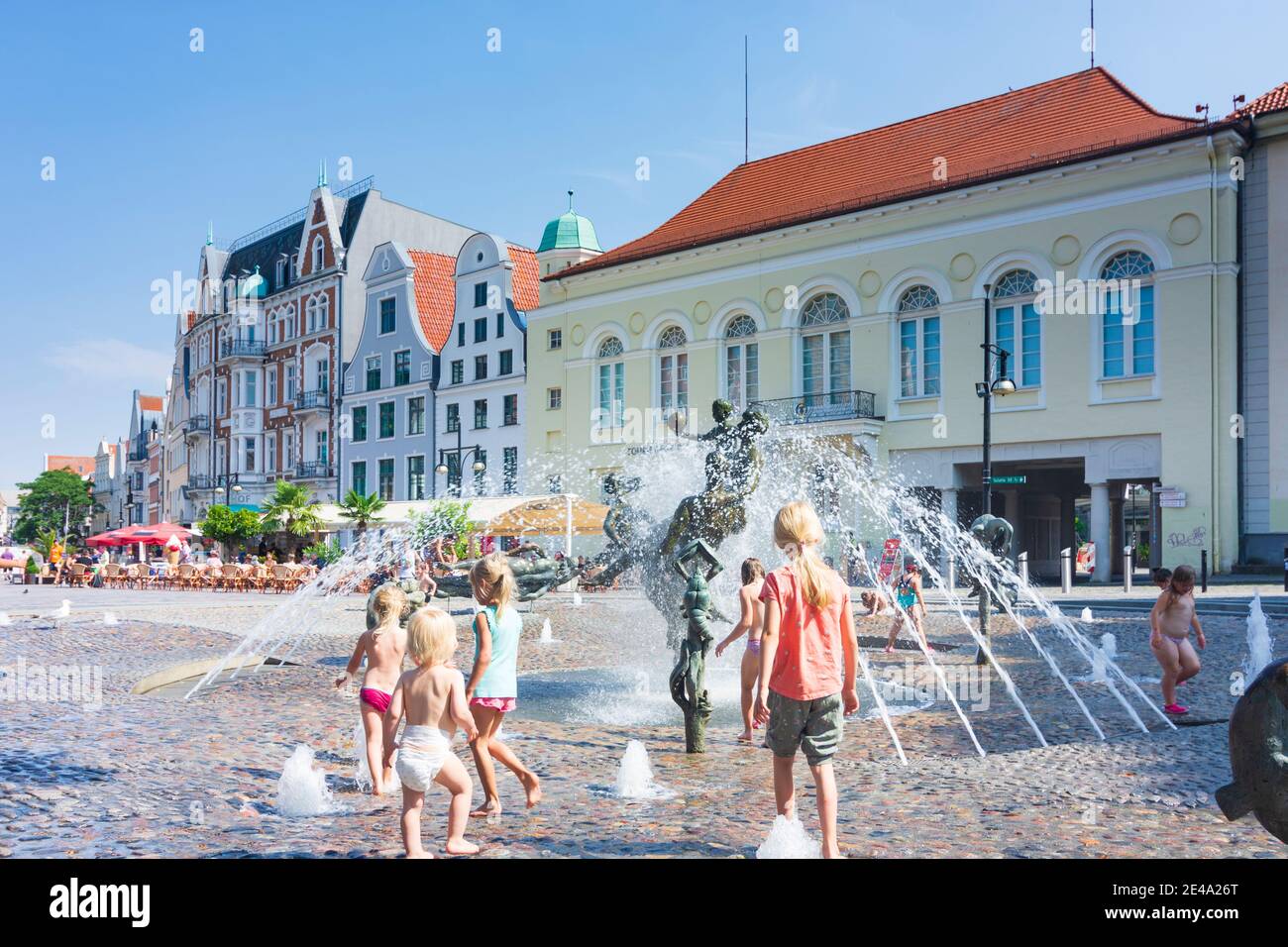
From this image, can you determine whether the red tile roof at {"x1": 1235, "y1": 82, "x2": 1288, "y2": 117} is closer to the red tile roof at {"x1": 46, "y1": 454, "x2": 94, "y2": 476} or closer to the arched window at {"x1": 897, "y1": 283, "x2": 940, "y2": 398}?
the arched window at {"x1": 897, "y1": 283, "x2": 940, "y2": 398}

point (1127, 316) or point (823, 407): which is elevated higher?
point (1127, 316)

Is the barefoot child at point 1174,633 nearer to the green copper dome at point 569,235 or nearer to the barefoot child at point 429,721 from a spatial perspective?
the barefoot child at point 429,721

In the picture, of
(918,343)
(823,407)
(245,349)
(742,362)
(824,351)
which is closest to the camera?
(918,343)

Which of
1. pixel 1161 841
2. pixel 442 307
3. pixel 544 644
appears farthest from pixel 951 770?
pixel 442 307

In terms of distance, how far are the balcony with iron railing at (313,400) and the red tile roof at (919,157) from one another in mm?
18537

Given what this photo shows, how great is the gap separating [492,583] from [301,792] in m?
1.55

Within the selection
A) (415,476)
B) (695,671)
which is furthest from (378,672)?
(415,476)

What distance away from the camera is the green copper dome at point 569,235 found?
45.9 meters

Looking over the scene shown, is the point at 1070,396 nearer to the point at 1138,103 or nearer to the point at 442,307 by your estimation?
the point at 1138,103

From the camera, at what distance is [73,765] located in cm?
704

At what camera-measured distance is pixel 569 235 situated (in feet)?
151

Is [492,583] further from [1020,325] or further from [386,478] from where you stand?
[386,478]

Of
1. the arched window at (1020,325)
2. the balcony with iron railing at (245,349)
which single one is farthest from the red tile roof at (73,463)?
the arched window at (1020,325)

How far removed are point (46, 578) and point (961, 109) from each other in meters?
A: 38.4
